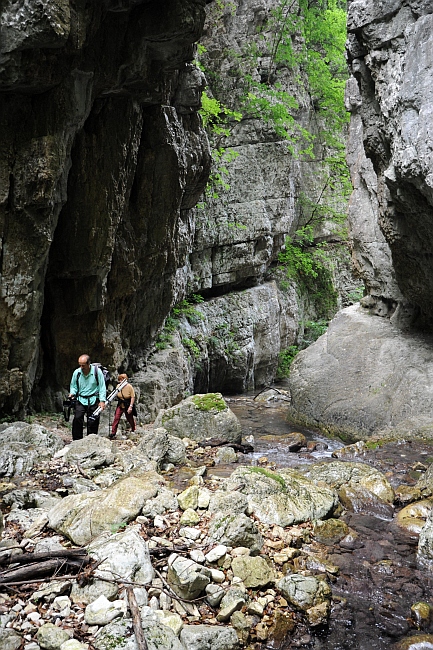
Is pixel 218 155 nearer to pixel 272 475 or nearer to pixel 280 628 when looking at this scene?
pixel 272 475

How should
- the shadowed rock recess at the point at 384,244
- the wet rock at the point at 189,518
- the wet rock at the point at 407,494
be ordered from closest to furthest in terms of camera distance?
1. the wet rock at the point at 189,518
2. the wet rock at the point at 407,494
3. the shadowed rock recess at the point at 384,244

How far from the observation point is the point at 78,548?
4.07m

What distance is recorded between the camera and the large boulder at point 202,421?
9.21 meters

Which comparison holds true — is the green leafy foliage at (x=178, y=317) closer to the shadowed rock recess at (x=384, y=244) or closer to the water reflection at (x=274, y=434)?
the water reflection at (x=274, y=434)

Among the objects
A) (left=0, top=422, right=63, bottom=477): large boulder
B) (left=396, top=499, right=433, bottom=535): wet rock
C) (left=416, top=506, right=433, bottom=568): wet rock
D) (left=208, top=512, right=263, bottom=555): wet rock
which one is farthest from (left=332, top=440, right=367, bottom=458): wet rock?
(left=0, top=422, right=63, bottom=477): large boulder

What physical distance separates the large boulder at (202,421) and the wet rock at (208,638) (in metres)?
5.72

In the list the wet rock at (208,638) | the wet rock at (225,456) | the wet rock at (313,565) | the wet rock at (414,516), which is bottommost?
the wet rock at (225,456)

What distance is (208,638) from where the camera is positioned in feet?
10.7

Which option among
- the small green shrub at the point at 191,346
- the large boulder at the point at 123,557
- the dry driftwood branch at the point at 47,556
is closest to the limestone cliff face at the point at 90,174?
the small green shrub at the point at 191,346

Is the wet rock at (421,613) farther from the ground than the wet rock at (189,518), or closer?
closer

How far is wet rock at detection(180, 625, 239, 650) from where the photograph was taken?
3.21 m

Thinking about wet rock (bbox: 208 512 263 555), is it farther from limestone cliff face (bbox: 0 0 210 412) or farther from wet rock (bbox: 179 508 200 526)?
limestone cliff face (bbox: 0 0 210 412)

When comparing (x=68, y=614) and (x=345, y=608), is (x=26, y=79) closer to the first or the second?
(x=68, y=614)

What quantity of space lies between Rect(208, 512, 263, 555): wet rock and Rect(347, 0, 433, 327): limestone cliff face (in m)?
6.04
